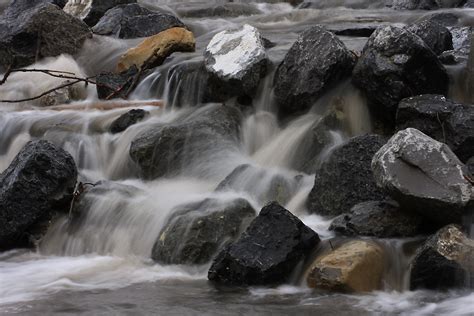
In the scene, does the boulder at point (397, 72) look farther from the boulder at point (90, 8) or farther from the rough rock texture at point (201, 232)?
the boulder at point (90, 8)

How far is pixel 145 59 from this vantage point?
30.1ft

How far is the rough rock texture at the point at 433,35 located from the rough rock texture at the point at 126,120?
293 cm

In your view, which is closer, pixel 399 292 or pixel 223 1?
pixel 399 292

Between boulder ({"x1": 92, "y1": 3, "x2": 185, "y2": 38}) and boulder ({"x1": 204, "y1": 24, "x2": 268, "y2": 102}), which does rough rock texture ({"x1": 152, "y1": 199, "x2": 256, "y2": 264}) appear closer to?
boulder ({"x1": 204, "y1": 24, "x2": 268, "y2": 102})

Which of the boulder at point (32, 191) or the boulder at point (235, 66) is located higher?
the boulder at point (235, 66)

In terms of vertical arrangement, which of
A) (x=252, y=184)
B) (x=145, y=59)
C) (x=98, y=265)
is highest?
(x=145, y=59)

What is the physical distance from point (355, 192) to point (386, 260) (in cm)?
100

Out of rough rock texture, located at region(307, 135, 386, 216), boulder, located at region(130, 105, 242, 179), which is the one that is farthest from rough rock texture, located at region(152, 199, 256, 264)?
boulder, located at region(130, 105, 242, 179)

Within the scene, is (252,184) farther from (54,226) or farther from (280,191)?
(54,226)

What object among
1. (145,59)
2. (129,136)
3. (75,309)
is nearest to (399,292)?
(75,309)

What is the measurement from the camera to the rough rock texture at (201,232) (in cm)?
531

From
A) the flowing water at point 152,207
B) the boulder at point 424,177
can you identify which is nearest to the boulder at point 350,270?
the flowing water at point 152,207

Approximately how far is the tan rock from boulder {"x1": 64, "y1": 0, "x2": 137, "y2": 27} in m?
3.45

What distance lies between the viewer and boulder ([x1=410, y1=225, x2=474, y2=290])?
4500mm
